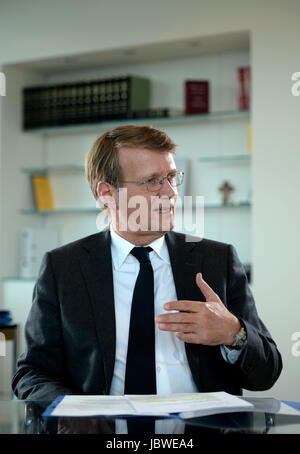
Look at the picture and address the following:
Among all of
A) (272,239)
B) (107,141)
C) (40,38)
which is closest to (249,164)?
(272,239)

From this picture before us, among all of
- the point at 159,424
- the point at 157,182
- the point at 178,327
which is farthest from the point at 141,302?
the point at 159,424

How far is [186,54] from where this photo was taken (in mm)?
4641

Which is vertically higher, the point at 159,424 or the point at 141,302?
the point at 141,302

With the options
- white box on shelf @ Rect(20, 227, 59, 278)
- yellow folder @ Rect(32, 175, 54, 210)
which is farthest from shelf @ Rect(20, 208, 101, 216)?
white box on shelf @ Rect(20, 227, 59, 278)

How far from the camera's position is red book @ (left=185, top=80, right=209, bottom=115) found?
14.8ft

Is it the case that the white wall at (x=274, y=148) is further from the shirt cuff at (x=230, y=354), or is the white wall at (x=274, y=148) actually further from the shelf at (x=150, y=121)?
the shirt cuff at (x=230, y=354)

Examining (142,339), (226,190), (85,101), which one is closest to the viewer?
(142,339)

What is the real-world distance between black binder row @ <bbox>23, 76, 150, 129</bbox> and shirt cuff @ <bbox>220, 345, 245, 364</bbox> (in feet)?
10.4

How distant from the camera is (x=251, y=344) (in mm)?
1658

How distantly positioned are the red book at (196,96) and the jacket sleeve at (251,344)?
2.69 metres

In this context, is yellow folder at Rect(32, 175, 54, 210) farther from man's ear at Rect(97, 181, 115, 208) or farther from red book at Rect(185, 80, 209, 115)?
man's ear at Rect(97, 181, 115, 208)

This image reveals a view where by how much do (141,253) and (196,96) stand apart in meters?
2.78

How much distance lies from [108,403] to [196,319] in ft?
1.10

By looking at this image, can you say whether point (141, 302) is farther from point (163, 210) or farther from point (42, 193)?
point (42, 193)
